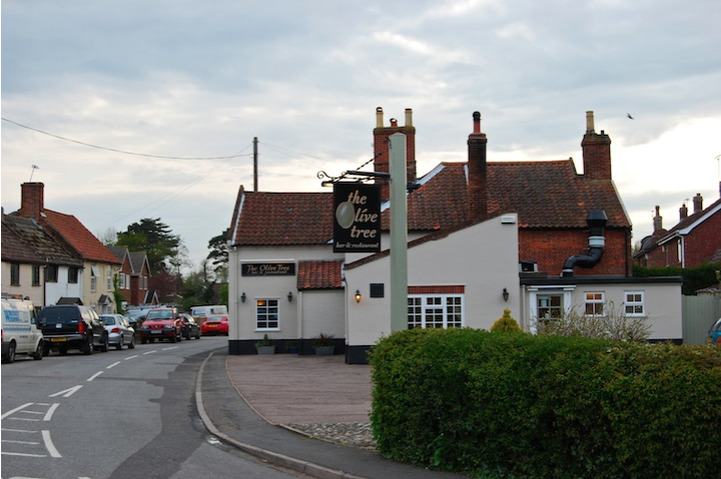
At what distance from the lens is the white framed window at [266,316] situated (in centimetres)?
3397

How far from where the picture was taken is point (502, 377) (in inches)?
349

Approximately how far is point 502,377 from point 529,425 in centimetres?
60

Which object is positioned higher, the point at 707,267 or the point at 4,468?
the point at 707,267

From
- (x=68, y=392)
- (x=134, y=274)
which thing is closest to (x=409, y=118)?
(x=68, y=392)

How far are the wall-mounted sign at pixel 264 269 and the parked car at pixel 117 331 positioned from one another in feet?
24.8

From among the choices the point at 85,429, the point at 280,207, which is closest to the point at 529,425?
the point at 85,429

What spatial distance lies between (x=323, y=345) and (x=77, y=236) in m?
31.8

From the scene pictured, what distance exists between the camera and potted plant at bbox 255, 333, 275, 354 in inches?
1313

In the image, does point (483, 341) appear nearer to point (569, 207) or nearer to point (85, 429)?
point (85, 429)

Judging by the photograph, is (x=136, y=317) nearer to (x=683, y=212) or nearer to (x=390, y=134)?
(x=390, y=134)

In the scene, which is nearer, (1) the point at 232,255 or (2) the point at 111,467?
(2) the point at 111,467

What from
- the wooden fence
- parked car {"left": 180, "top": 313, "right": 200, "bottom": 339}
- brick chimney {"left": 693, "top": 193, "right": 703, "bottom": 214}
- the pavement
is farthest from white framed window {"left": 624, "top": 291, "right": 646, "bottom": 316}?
brick chimney {"left": 693, "top": 193, "right": 703, "bottom": 214}

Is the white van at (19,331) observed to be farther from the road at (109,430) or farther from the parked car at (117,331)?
the parked car at (117,331)

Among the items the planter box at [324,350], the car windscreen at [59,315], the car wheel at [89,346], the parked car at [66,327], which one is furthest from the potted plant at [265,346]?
the car windscreen at [59,315]
